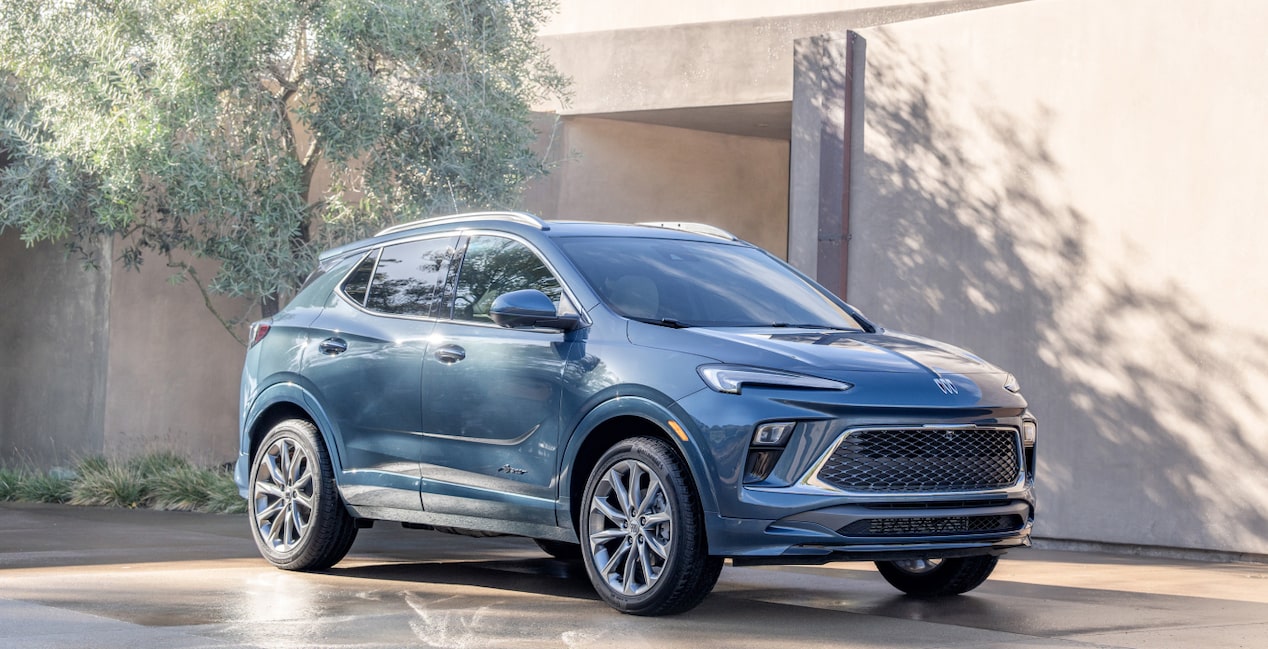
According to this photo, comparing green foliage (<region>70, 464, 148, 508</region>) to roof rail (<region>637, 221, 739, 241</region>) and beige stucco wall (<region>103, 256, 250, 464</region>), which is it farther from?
roof rail (<region>637, 221, 739, 241</region>)

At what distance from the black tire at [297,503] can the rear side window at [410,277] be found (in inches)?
32.9

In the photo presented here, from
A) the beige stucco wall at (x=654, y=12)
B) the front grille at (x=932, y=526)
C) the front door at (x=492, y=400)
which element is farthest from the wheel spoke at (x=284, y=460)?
the beige stucco wall at (x=654, y=12)

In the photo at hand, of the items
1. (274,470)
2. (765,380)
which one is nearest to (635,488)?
(765,380)

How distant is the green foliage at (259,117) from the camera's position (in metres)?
14.2

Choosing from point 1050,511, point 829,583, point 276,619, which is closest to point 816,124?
point 1050,511

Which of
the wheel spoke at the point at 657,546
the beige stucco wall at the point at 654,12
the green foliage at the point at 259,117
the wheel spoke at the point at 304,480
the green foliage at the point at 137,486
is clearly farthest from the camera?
the beige stucco wall at the point at 654,12

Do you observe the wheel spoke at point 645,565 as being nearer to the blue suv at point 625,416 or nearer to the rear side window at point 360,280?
the blue suv at point 625,416

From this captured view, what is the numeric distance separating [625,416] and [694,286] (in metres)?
1.00

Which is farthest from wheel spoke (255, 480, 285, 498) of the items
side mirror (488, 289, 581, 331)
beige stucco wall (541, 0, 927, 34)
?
beige stucco wall (541, 0, 927, 34)

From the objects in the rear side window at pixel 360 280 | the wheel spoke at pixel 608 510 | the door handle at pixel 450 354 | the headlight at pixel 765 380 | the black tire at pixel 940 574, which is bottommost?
the black tire at pixel 940 574

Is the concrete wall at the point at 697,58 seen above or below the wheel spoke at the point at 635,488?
above

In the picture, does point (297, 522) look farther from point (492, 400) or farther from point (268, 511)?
point (492, 400)

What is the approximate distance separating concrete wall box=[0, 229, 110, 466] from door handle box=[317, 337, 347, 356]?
880 centimetres

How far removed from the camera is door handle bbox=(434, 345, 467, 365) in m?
7.92
